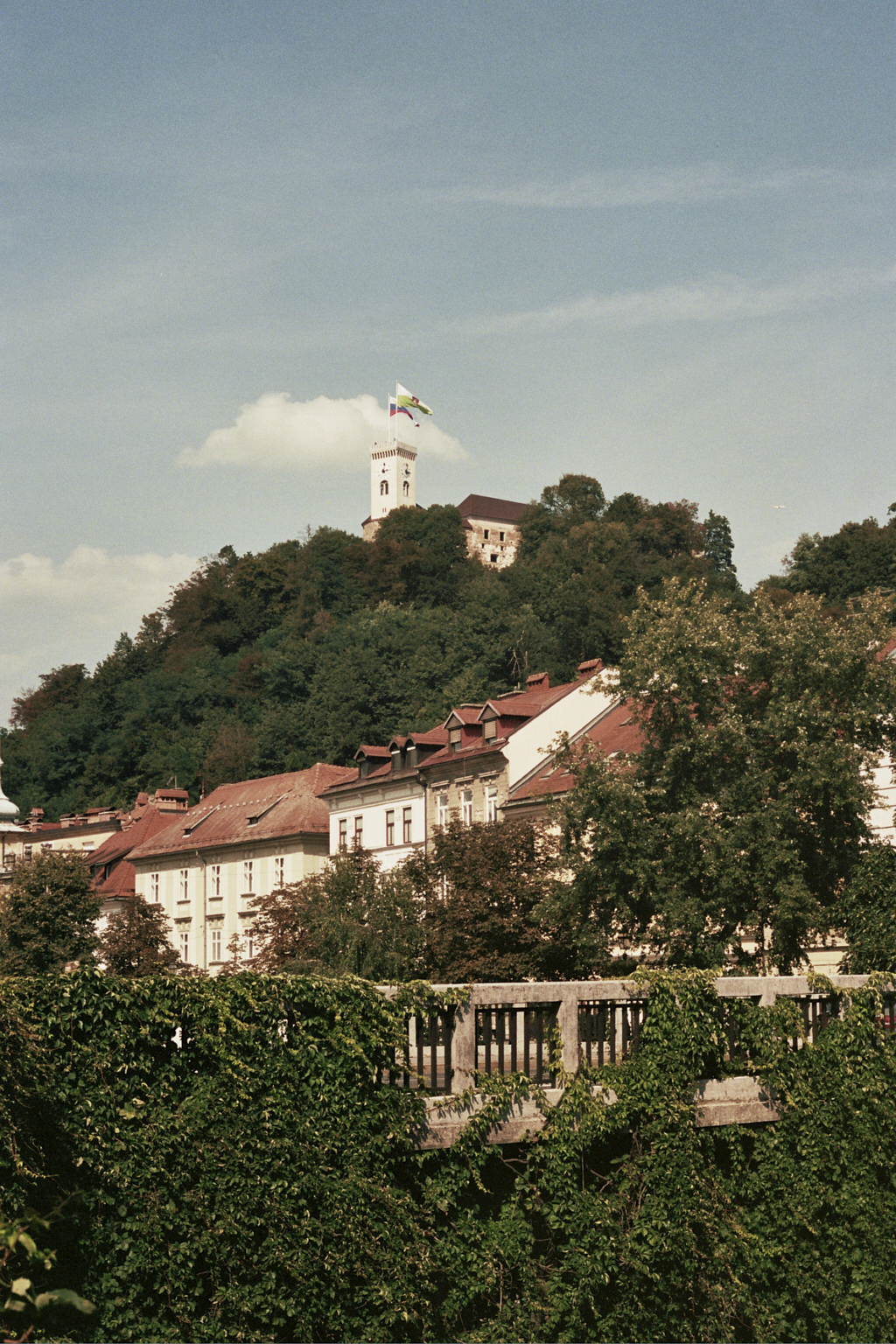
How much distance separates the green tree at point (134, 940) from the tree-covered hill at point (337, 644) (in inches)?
1563

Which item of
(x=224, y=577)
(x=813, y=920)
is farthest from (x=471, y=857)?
(x=224, y=577)

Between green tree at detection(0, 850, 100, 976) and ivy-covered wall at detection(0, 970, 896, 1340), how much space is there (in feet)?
131

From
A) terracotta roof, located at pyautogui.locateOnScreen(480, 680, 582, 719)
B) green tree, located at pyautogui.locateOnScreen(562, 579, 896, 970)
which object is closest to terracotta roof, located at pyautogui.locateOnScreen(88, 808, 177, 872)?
terracotta roof, located at pyautogui.locateOnScreen(480, 680, 582, 719)

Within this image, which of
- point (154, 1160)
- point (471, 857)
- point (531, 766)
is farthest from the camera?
point (531, 766)

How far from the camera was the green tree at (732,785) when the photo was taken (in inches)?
1040

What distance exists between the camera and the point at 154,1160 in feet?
39.1

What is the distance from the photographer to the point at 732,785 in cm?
2744

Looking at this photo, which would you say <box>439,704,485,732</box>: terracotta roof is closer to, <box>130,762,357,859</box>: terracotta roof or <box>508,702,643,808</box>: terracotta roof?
<box>508,702,643,808</box>: terracotta roof

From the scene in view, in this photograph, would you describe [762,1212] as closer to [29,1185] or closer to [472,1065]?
[472,1065]

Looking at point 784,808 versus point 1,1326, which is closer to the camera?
point 1,1326

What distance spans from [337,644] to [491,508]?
236 ft

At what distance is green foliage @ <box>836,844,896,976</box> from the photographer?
19.6 m

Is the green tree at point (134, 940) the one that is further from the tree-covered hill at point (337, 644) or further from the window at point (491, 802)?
the tree-covered hill at point (337, 644)

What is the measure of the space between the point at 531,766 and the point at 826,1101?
3217cm
